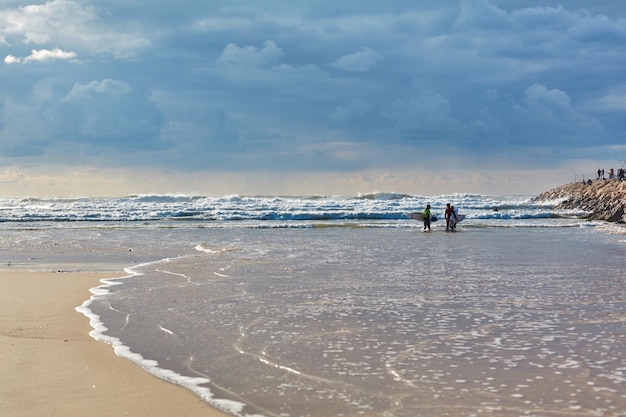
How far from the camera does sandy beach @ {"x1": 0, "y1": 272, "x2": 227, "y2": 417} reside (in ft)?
19.0

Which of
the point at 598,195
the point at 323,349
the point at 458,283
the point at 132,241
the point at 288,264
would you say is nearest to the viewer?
the point at 323,349

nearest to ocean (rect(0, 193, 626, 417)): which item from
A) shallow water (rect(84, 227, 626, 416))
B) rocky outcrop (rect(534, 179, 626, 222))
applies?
shallow water (rect(84, 227, 626, 416))

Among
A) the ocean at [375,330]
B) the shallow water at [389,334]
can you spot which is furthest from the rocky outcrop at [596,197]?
the shallow water at [389,334]

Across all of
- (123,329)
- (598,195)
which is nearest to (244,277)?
(123,329)

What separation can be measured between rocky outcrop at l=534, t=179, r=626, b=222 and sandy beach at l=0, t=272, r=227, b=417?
37368 mm

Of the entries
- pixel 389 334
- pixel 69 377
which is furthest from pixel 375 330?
pixel 69 377

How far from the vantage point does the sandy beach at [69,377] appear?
579 centimetres

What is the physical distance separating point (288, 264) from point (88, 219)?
40525 millimetres

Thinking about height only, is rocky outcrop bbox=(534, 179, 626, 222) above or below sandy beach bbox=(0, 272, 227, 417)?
above

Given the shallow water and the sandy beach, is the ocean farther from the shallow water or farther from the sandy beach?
the sandy beach

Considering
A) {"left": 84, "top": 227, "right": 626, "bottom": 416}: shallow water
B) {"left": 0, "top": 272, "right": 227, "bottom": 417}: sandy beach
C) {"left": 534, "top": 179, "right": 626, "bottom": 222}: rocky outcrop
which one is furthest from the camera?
{"left": 534, "top": 179, "right": 626, "bottom": 222}: rocky outcrop

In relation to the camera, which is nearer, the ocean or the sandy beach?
the sandy beach

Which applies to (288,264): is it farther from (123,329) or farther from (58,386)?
(58,386)

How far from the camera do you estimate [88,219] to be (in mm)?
54312
